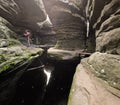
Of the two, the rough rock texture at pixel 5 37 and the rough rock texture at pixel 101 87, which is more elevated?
the rough rock texture at pixel 5 37

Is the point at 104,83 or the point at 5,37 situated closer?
the point at 104,83

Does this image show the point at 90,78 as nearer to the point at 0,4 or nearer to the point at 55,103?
the point at 55,103

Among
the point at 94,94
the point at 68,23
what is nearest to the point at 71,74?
the point at 94,94

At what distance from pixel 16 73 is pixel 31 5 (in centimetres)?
1011

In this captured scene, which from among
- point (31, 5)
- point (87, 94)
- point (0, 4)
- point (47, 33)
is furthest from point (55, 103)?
point (47, 33)

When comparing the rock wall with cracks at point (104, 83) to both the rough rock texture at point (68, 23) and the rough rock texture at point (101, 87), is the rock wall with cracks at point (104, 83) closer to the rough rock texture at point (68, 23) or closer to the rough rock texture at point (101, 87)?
the rough rock texture at point (101, 87)

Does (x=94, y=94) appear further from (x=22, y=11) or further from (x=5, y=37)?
(x=22, y=11)

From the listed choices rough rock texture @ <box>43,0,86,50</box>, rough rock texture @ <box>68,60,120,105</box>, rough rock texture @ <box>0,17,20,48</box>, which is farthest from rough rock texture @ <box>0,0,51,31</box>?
rough rock texture @ <box>68,60,120,105</box>

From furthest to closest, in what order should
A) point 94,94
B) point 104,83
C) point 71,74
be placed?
point 71,74 → point 104,83 → point 94,94

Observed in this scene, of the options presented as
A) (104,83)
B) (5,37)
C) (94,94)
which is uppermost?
(5,37)

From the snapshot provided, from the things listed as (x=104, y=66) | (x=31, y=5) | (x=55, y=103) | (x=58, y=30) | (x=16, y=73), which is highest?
(x=31, y=5)

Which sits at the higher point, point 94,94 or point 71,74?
point 94,94

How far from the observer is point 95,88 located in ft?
11.6

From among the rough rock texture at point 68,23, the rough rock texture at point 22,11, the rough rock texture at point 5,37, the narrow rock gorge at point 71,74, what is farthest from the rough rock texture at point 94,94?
the rough rock texture at point 68,23
